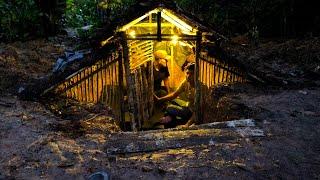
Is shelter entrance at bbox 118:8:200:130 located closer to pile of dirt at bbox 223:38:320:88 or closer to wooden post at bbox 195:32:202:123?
wooden post at bbox 195:32:202:123

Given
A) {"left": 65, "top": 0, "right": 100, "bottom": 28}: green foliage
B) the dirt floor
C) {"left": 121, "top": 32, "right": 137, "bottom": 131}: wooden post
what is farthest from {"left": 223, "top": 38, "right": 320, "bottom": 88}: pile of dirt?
{"left": 65, "top": 0, "right": 100, "bottom": 28}: green foliage

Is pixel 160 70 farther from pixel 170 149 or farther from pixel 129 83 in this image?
pixel 170 149

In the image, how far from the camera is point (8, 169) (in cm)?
595

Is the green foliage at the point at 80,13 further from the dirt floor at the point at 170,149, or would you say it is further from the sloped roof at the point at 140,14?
the dirt floor at the point at 170,149

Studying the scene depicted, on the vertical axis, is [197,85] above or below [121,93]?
above

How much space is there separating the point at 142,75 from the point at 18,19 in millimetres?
7880

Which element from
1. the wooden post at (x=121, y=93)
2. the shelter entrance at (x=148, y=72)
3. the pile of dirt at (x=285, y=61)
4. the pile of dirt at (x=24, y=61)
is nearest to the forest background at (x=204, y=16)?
the pile of dirt at (x=24, y=61)

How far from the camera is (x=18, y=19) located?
53.6 feet

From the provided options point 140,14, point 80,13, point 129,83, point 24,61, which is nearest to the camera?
point 140,14

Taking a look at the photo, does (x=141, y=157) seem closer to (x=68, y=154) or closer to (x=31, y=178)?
(x=68, y=154)

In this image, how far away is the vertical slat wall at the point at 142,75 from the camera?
11.3 metres

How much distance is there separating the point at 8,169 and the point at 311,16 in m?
14.5

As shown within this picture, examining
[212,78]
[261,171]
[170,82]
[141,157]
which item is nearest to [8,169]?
[141,157]

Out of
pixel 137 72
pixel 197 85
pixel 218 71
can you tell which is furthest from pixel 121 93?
pixel 218 71
